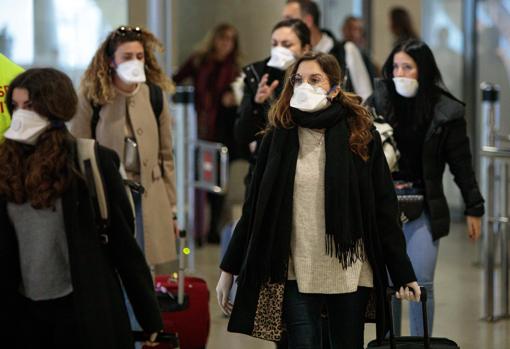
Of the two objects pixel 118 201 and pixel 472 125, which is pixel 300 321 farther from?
pixel 472 125

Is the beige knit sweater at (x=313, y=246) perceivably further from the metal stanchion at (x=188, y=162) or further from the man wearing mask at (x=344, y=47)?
the metal stanchion at (x=188, y=162)

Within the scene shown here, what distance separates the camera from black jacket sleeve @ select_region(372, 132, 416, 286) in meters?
4.72

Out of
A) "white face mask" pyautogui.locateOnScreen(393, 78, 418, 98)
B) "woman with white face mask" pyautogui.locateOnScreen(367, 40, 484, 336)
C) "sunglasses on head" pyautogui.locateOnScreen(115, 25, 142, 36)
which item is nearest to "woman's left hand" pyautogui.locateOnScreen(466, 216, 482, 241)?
"woman with white face mask" pyautogui.locateOnScreen(367, 40, 484, 336)

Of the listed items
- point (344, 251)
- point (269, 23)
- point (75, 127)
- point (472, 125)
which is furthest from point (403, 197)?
point (472, 125)

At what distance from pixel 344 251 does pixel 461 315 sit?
3.45 metres

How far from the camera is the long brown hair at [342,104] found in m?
4.75

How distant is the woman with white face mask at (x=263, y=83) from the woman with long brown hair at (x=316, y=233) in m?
1.59

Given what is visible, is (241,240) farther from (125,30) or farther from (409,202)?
(125,30)

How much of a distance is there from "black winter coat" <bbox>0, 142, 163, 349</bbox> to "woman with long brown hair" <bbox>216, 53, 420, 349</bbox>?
652mm

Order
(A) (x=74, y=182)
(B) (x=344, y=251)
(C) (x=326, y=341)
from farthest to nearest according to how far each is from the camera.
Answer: (C) (x=326, y=341), (B) (x=344, y=251), (A) (x=74, y=182)

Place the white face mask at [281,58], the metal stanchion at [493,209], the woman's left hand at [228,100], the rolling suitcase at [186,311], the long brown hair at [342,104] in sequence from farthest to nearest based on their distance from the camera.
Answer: the woman's left hand at [228,100]
the metal stanchion at [493,209]
the white face mask at [281,58]
the rolling suitcase at [186,311]
the long brown hair at [342,104]

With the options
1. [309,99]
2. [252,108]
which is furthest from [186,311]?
[309,99]

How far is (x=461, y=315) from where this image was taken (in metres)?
7.85

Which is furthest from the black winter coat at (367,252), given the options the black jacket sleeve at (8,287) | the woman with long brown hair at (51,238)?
the black jacket sleeve at (8,287)
